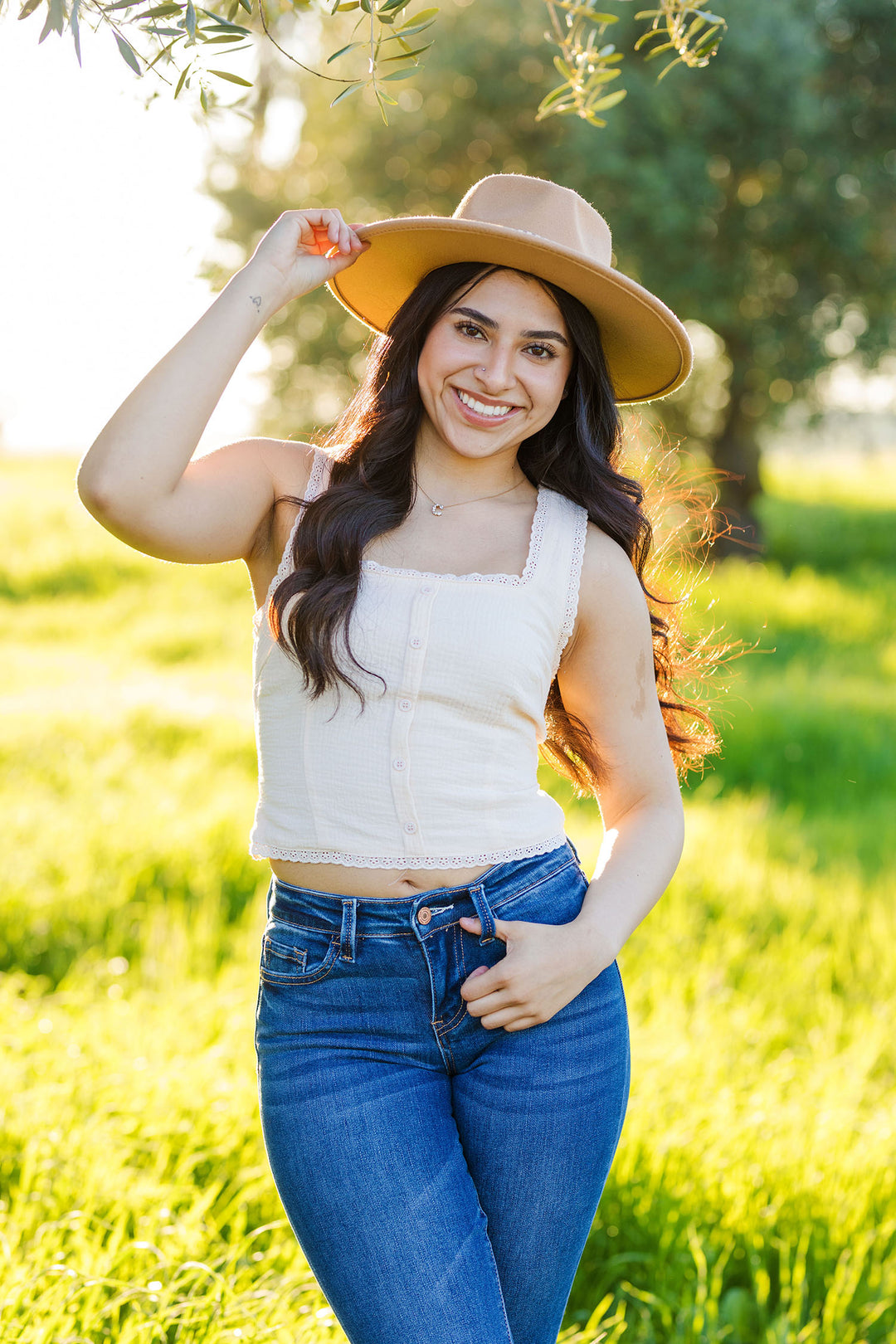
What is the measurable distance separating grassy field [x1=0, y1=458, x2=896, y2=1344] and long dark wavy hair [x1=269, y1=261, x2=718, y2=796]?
0.96m

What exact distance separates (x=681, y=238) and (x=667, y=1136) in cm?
1150

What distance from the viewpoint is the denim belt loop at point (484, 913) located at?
1843 millimetres

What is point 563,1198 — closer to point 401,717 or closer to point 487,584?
point 401,717

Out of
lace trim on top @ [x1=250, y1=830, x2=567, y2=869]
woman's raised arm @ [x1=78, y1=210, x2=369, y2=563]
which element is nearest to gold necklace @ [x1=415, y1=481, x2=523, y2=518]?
woman's raised arm @ [x1=78, y1=210, x2=369, y2=563]

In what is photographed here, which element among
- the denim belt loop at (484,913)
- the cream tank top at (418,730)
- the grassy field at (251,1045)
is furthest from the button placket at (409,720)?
the grassy field at (251,1045)

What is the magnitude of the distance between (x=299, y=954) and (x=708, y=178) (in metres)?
12.5

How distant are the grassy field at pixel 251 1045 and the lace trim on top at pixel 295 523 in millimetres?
1346

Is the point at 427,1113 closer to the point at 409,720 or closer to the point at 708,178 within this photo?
the point at 409,720

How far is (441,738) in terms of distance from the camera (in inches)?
75.1

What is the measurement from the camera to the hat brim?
2.04 meters

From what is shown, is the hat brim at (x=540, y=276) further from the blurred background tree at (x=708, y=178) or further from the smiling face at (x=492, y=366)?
Answer: the blurred background tree at (x=708, y=178)

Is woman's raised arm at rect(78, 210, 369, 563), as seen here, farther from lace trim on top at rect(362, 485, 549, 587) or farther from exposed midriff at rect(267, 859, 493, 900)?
exposed midriff at rect(267, 859, 493, 900)

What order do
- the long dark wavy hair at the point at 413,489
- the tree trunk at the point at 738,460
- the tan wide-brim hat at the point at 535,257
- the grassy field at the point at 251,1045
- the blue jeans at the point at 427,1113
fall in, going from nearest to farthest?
the blue jeans at the point at 427,1113
the long dark wavy hair at the point at 413,489
the tan wide-brim hat at the point at 535,257
the grassy field at the point at 251,1045
the tree trunk at the point at 738,460

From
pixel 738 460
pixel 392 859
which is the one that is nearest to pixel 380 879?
pixel 392 859
